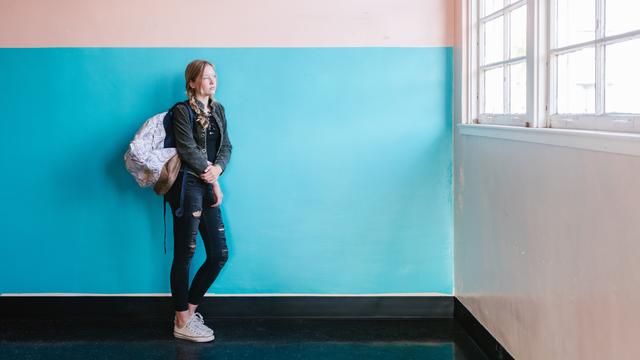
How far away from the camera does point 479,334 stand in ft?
12.5

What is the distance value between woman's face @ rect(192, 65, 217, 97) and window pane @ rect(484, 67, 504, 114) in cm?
147

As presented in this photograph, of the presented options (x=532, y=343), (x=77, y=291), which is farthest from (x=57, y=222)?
(x=532, y=343)

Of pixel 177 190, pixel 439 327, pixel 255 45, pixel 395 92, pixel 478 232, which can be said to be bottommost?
pixel 439 327

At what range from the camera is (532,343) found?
117 inches

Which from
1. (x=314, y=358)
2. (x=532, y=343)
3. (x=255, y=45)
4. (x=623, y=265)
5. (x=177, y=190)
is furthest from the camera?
(x=255, y=45)

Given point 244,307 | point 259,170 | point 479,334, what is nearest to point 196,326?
point 244,307

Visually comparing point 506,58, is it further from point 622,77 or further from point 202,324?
point 202,324

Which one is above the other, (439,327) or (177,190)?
(177,190)

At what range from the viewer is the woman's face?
3.89m

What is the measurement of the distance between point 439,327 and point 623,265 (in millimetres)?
2113

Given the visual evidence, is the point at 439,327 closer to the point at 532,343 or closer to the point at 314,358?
the point at 314,358

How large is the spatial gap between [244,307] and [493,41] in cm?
211

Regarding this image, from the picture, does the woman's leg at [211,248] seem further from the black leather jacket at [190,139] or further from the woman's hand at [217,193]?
the black leather jacket at [190,139]

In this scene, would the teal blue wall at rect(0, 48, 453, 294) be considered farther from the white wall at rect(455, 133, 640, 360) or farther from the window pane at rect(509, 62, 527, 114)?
the window pane at rect(509, 62, 527, 114)
